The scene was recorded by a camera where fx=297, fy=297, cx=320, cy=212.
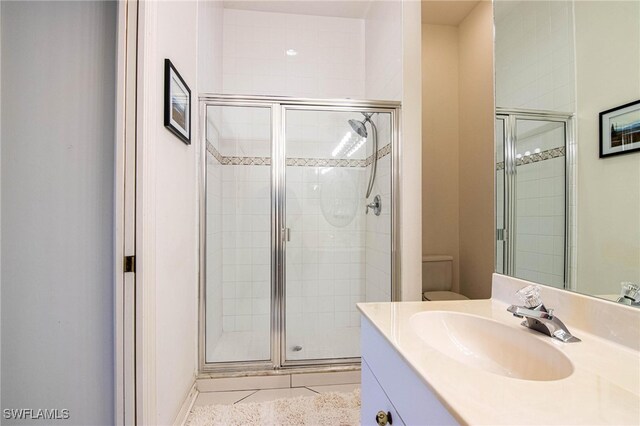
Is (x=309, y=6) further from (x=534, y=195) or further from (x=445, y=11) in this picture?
(x=534, y=195)

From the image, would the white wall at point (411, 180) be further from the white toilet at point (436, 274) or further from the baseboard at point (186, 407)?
the baseboard at point (186, 407)

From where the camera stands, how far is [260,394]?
71.2 inches

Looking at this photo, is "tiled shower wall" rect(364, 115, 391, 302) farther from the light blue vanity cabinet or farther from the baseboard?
the baseboard

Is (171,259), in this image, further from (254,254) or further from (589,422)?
(589,422)

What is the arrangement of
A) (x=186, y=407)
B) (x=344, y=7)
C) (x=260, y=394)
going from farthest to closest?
(x=344, y=7), (x=260, y=394), (x=186, y=407)

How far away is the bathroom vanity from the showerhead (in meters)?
1.57

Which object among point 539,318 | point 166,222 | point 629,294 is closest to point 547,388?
point 539,318

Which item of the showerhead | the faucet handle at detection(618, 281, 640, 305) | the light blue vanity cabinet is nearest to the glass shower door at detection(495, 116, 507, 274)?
the faucet handle at detection(618, 281, 640, 305)

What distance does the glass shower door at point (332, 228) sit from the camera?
2162 millimetres

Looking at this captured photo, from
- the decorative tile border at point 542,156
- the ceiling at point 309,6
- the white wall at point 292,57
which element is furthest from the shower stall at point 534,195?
the ceiling at point 309,6

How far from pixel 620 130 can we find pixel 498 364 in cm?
70

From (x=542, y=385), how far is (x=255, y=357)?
1835 millimetres

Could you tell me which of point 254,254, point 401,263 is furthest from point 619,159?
point 254,254

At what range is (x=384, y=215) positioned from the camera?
217cm
